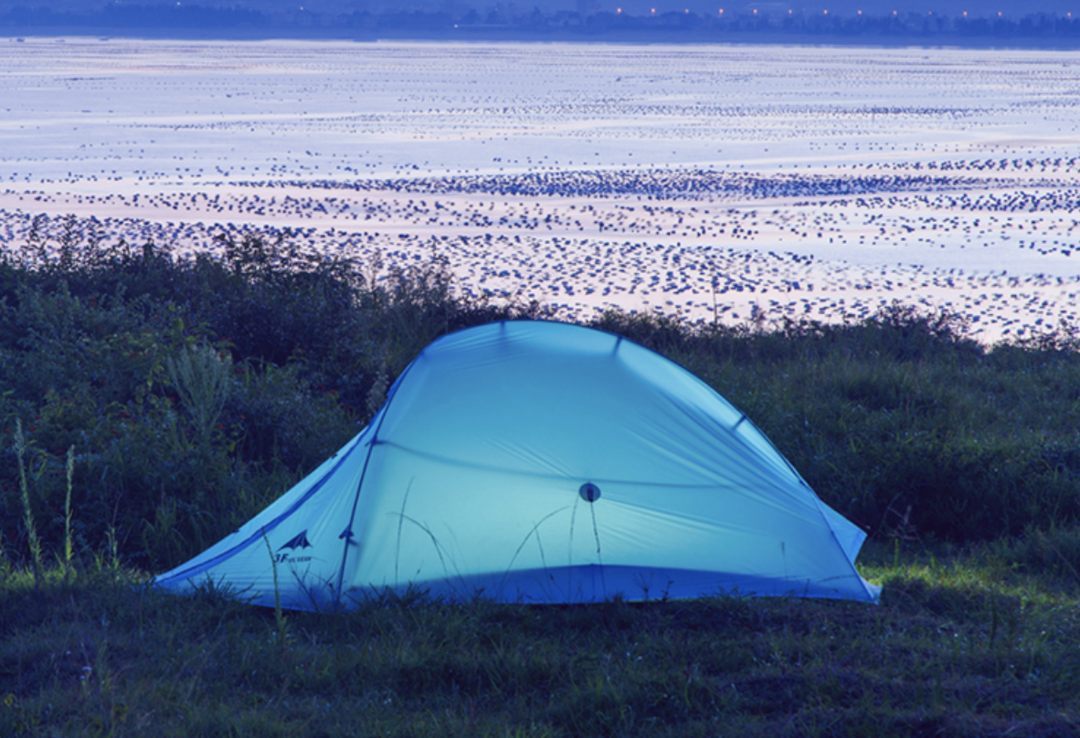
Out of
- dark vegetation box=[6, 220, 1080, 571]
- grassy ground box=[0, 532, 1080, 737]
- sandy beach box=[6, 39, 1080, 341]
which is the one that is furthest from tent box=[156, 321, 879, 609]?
sandy beach box=[6, 39, 1080, 341]

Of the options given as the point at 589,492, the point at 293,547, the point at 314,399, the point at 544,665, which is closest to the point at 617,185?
the point at 314,399

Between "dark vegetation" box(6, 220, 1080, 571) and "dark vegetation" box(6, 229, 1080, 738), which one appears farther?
"dark vegetation" box(6, 220, 1080, 571)

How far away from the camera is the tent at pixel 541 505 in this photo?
5.45 metres

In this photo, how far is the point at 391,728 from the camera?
4.14 metres

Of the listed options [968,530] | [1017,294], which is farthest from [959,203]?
[968,530]

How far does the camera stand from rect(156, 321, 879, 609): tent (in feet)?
A: 17.9

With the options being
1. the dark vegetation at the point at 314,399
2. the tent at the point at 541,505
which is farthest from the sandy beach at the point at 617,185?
the tent at the point at 541,505

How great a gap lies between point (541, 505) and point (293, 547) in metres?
1.39

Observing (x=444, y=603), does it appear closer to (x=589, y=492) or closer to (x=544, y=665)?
(x=544, y=665)

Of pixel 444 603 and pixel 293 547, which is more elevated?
pixel 293 547

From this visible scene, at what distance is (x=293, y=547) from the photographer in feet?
18.3

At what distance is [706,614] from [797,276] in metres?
12.8

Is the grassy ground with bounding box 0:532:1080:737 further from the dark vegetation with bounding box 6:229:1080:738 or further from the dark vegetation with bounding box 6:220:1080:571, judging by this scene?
the dark vegetation with bounding box 6:220:1080:571

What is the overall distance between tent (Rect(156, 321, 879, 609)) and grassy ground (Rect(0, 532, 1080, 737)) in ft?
0.64
